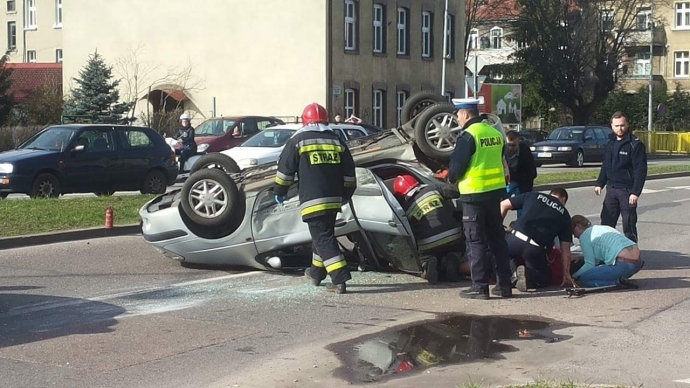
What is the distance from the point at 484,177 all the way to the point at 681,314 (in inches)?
82.0

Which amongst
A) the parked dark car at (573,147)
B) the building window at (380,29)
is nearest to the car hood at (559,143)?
the parked dark car at (573,147)

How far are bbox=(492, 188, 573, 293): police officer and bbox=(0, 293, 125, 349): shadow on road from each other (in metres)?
3.77

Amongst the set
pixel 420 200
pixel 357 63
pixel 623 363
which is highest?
pixel 357 63

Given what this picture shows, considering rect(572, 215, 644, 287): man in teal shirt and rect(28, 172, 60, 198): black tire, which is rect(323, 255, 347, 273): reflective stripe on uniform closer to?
rect(572, 215, 644, 287): man in teal shirt

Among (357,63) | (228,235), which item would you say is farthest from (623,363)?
(357,63)

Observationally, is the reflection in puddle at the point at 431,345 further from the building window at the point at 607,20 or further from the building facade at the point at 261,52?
the building window at the point at 607,20

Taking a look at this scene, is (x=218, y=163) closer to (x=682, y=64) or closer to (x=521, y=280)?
(x=521, y=280)

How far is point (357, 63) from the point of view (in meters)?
41.0

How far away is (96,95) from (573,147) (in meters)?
17.3

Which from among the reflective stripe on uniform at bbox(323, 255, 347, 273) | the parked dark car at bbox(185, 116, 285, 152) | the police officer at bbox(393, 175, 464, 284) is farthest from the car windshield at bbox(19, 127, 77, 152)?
the reflective stripe on uniform at bbox(323, 255, 347, 273)

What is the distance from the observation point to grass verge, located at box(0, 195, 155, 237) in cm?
Result: 1388

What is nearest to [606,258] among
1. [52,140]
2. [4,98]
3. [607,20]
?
[52,140]

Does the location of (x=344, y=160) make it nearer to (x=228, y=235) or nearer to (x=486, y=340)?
(x=228, y=235)

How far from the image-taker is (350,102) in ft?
135
